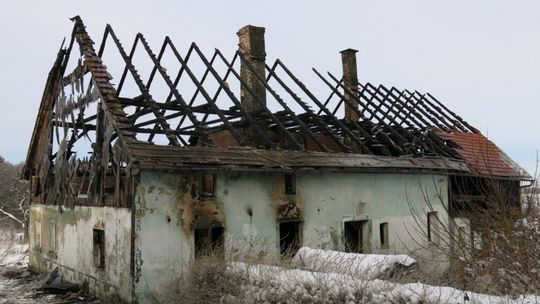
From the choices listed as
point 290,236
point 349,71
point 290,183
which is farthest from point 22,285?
point 349,71

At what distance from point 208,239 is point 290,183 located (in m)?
2.80

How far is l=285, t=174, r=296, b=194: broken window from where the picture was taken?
11719mm

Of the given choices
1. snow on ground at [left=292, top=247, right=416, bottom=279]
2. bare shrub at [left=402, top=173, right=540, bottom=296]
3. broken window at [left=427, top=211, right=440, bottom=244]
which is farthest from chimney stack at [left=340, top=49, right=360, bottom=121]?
bare shrub at [left=402, top=173, right=540, bottom=296]

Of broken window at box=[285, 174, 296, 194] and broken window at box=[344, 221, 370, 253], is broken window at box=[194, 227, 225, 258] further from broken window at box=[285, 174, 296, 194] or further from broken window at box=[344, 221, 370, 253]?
broken window at box=[344, 221, 370, 253]

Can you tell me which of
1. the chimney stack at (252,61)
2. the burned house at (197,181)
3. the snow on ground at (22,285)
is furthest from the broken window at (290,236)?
the chimney stack at (252,61)

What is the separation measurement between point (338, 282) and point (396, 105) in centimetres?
1491

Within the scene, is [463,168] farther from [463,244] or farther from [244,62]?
[463,244]

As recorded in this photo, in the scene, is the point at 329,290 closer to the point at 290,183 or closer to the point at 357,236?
the point at 290,183

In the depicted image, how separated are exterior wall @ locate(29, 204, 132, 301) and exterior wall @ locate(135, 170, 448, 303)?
1.64ft

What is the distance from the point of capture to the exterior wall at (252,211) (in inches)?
364

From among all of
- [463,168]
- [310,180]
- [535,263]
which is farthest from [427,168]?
[535,263]

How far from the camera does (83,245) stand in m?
11.5

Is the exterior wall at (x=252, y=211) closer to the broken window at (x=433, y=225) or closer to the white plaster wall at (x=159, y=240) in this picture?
the white plaster wall at (x=159, y=240)

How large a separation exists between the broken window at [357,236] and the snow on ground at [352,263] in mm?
4220
